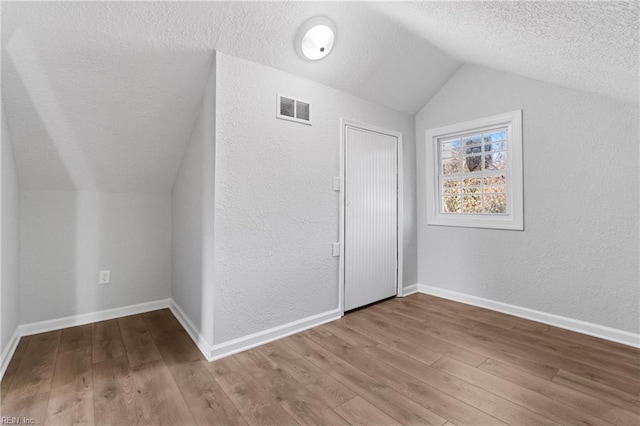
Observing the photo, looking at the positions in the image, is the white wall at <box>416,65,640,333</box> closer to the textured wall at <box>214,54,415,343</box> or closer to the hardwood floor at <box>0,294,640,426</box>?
the hardwood floor at <box>0,294,640,426</box>

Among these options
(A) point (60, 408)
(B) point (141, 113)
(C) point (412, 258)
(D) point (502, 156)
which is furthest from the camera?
(C) point (412, 258)

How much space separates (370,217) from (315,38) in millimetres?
1629

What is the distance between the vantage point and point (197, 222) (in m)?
2.23

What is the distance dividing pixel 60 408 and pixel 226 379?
0.78 meters

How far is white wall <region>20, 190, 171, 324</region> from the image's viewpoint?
2299 millimetres

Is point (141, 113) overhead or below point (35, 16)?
below

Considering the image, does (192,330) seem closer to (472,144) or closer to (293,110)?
(293,110)

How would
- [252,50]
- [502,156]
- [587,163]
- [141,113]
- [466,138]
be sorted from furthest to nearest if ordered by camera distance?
[466,138], [502,156], [587,163], [141,113], [252,50]

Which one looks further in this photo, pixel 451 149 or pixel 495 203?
pixel 451 149

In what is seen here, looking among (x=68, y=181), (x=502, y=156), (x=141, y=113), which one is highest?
(x=141, y=113)

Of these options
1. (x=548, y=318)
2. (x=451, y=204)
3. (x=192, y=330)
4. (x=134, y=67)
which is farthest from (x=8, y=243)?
(x=548, y=318)

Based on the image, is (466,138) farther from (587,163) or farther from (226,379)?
(226,379)

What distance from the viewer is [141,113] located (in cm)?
211

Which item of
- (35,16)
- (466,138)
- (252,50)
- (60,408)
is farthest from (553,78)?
(60,408)
